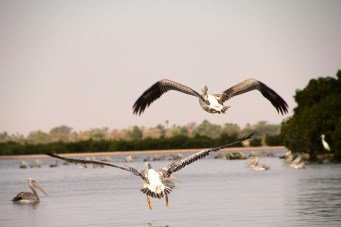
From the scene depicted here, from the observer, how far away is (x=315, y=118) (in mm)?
60562

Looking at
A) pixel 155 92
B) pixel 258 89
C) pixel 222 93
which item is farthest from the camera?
pixel 258 89

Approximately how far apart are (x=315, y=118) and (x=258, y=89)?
41.3 m

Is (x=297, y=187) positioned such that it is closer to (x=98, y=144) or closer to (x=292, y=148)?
(x=292, y=148)

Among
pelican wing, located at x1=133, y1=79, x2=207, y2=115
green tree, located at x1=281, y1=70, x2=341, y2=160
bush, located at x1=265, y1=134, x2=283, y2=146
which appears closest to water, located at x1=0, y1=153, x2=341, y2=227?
pelican wing, located at x1=133, y1=79, x2=207, y2=115

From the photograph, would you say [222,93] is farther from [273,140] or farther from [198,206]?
[273,140]

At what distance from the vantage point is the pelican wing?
19.1 meters

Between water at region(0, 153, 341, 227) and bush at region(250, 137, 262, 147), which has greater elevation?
bush at region(250, 137, 262, 147)

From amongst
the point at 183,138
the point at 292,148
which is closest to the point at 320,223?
the point at 292,148

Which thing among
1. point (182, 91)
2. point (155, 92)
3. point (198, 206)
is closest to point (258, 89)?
point (182, 91)

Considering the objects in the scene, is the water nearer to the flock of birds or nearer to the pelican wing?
the flock of birds

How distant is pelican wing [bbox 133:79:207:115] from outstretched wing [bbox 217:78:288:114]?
3.16 feet

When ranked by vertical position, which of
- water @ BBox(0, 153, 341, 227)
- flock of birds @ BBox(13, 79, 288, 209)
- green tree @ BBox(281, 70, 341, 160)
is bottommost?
water @ BBox(0, 153, 341, 227)

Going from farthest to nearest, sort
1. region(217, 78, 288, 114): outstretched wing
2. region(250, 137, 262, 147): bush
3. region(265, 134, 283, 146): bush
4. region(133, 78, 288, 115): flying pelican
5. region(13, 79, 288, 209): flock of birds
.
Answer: region(250, 137, 262, 147): bush → region(265, 134, 283, 146): bush → region(217, 78, 288, 114): outstretched wing → region(133, 78, 288, 115): flying pelican → region(13, 79, 288, 209): flock of birds

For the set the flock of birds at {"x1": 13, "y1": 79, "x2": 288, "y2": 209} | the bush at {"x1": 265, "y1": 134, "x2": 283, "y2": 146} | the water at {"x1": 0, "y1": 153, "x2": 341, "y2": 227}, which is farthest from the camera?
the bush at {"x1": 265, "y1": 134, "x2": 283, "y2": 146}
